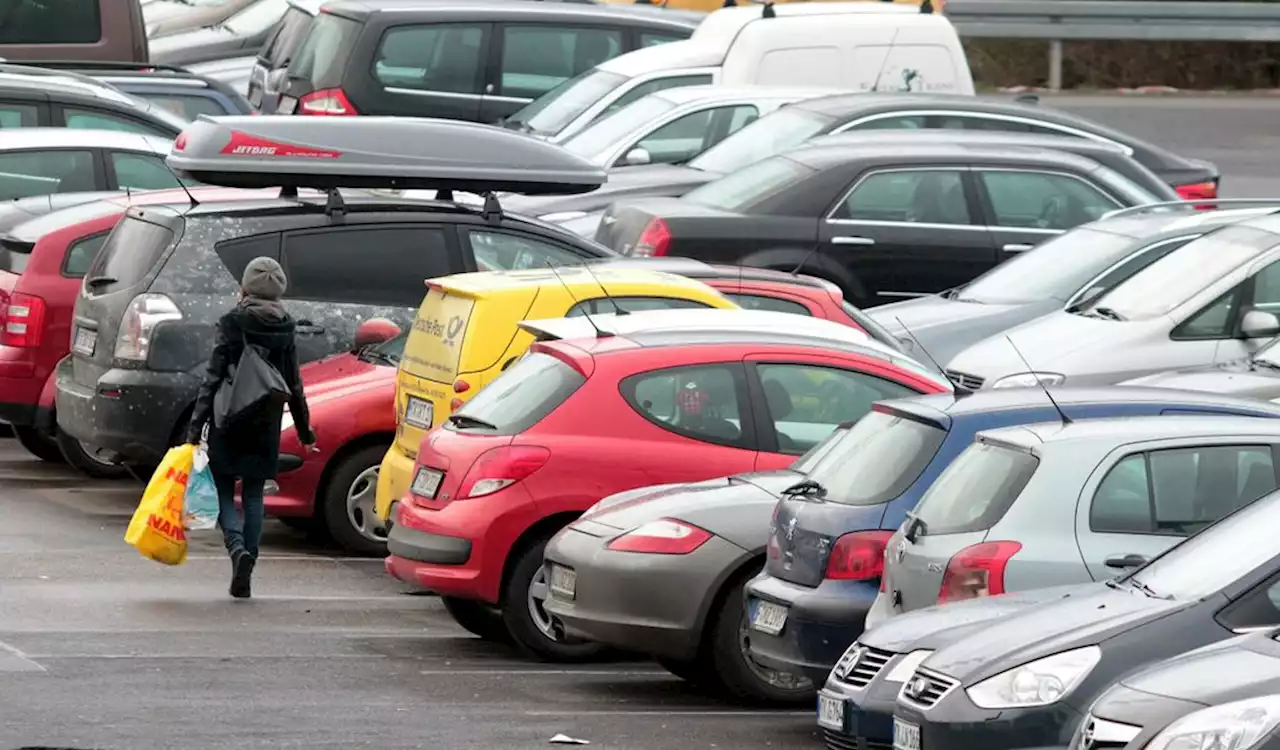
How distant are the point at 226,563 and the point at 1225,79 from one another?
19.3m

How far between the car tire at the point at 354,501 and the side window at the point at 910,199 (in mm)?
4517

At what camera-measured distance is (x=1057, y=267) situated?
16438mm

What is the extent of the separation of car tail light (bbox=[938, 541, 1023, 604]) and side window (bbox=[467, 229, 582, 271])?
6.16m

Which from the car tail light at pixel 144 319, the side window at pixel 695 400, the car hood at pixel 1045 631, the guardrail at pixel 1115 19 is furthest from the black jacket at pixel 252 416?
the guardrail at pixel 1115 19

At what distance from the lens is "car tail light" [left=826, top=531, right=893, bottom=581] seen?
32.8 ft

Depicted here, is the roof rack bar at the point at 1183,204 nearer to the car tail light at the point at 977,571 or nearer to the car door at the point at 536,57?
the car door at the point at 536,57

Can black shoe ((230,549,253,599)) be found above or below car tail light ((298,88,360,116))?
below

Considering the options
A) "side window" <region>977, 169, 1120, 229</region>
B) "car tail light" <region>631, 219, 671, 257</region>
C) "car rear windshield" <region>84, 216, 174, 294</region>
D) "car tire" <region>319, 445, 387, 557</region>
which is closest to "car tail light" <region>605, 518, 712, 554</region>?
"car tire" <region>319, 445, 387, 557</region>

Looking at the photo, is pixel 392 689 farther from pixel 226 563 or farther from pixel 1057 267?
pixel 1057 267

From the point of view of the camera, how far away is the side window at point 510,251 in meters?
15.1

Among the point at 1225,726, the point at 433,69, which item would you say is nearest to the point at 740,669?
the point at 1225,726

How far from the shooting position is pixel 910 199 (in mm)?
17734

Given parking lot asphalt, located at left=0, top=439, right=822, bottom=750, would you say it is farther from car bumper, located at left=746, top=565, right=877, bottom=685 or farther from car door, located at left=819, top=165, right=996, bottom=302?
car door, located at left=819, top=165, right=996, bottom=302

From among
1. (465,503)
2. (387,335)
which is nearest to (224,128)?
(387,335)
